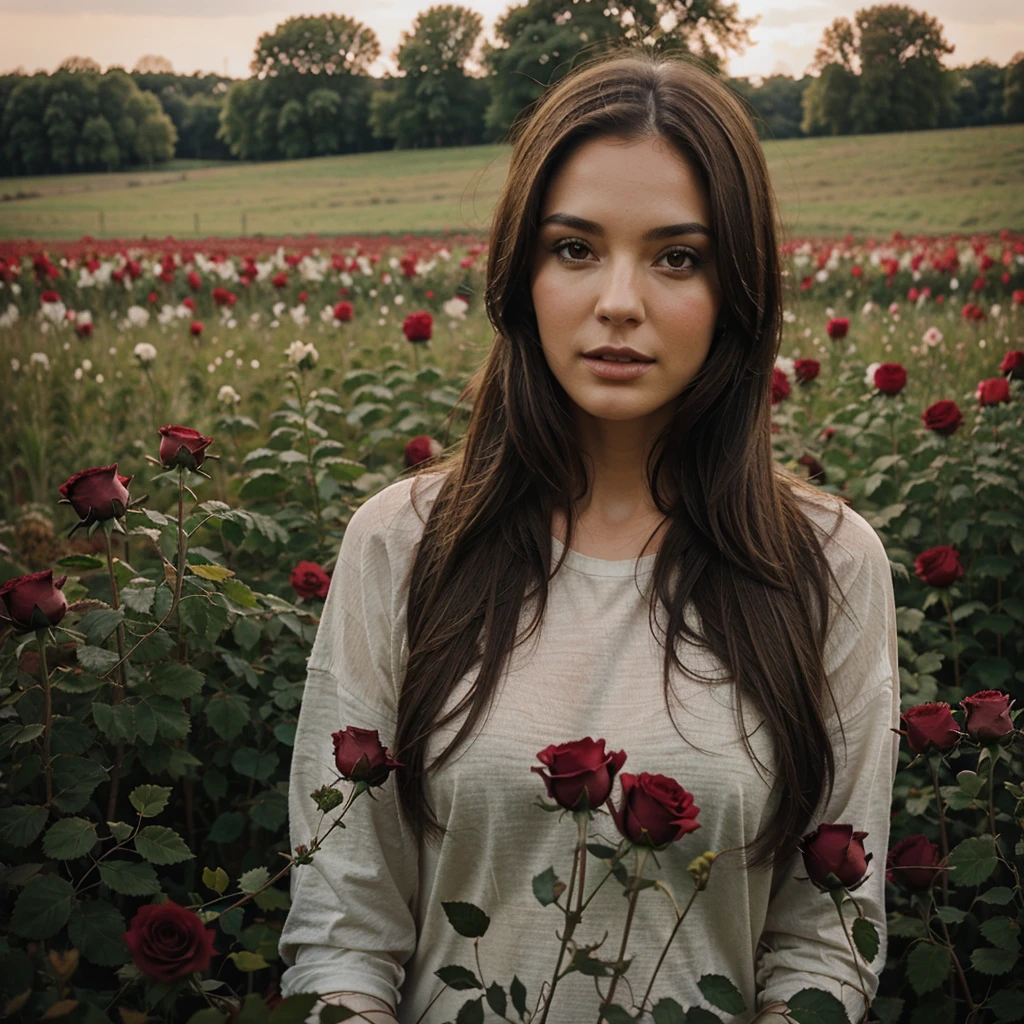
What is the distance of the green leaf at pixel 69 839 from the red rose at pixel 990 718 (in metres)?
1.08

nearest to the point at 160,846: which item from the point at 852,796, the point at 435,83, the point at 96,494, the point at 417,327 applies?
the point at 96,494

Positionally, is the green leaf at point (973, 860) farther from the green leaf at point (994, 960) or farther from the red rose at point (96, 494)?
the red rose at point (96, 494)

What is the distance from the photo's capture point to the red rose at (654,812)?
841 millimetres

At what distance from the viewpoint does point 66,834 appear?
1.25 metres

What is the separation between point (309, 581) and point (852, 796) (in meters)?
1.06

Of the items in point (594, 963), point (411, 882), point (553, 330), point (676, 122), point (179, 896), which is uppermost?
point (676, 122)

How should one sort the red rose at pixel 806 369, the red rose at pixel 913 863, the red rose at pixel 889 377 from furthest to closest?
the red rose at pixel 806 369, the red rose at pixel 889 377, the red rose at pixel 913 863

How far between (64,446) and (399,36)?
5.57 feet

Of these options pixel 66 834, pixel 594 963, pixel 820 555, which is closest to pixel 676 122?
pixel 820 555

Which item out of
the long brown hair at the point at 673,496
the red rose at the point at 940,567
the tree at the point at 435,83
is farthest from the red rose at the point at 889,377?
the tree at the point at 435,83

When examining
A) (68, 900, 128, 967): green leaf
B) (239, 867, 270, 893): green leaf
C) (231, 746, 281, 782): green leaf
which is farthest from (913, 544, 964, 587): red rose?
(68, 900, 128, 967): green leaf

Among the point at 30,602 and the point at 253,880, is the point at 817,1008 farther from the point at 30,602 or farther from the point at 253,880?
the point at 30,602

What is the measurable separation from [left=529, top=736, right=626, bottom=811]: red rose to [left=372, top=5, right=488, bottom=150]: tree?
3.07 metres

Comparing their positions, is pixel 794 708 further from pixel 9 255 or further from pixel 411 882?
pixel 9 255
